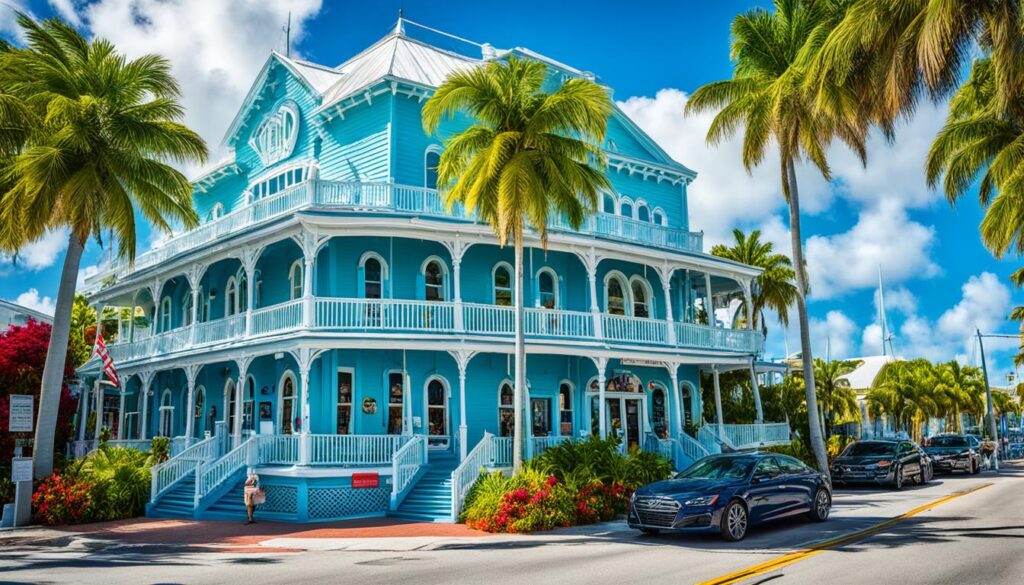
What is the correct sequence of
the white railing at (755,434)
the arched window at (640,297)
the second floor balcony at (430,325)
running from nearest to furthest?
the second floor balcony at (430,325)
the white railing at (755,434)
the arched window at (640,297)

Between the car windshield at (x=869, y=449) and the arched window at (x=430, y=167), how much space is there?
15.8 m

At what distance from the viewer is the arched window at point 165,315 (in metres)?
31.6

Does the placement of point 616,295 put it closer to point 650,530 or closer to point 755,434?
point 755,434

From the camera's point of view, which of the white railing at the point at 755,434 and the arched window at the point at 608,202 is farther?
the arched window at the point at 608,202

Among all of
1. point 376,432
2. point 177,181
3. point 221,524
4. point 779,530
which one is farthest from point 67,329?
point 779,530

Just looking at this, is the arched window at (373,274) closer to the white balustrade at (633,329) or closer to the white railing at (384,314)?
the white railing at (384,314)

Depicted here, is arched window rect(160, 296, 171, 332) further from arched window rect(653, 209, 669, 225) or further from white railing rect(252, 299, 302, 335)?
arched window rect(653, 209, 669, 225)

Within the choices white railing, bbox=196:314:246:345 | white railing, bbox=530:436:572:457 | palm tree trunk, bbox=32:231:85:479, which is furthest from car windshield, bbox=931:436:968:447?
palm tree trunk, bbox=32:231:85:479

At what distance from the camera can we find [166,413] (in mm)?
30516

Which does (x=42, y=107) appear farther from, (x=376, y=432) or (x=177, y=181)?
(x=376, y=432)

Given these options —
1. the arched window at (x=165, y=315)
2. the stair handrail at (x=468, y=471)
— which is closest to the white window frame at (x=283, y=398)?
the stair handrail at (x=468, y=471)

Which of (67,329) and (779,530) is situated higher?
(67,329)

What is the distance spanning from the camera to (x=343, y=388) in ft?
75.1

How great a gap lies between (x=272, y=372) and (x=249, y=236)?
4554mm
